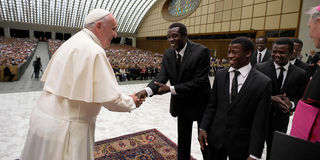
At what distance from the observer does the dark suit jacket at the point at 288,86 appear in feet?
7.97

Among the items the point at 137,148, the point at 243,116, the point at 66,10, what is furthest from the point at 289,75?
the point at 66,10

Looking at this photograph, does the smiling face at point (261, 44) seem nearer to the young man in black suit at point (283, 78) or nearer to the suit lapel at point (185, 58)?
the young man in black suit at point (283, 78)

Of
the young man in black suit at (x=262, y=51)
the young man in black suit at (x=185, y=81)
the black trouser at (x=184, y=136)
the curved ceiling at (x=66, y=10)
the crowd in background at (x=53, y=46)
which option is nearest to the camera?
the young man in black suit at (x=185, y=81)

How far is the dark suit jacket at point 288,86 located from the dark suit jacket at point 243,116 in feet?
2.90

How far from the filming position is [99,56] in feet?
5.63

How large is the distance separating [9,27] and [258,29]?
2099 inches

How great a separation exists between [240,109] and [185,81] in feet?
3.04

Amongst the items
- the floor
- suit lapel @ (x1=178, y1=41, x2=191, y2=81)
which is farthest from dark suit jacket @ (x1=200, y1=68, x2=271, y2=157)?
the floor

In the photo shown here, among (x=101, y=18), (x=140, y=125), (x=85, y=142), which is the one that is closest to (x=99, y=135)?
(x=140, y=125)

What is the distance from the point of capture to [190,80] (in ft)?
8.43

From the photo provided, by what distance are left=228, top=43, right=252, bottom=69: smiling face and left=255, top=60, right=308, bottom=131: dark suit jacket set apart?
92 centimetres

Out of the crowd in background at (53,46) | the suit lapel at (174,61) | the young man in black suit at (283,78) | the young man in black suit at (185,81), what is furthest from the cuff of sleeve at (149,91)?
the crowd in background at (53,46)

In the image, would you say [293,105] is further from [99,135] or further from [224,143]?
[99,135]

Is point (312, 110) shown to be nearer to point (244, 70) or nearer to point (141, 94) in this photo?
point (244, 70)
